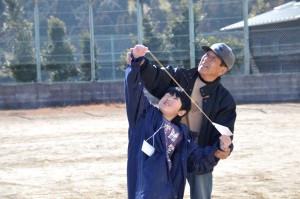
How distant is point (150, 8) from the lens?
19.8 metres

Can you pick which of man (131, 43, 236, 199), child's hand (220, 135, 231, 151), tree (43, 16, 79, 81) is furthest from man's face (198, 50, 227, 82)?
tree (43, 16, 79, 81)

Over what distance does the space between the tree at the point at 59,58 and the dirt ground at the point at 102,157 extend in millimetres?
3029

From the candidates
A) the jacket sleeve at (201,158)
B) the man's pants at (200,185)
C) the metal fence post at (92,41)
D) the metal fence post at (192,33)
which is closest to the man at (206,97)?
the man's pants at (200,185)

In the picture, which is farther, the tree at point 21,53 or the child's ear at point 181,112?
the tree at point 21,53

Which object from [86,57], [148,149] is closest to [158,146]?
[148,149]

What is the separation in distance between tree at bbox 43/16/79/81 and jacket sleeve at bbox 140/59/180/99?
597 inches

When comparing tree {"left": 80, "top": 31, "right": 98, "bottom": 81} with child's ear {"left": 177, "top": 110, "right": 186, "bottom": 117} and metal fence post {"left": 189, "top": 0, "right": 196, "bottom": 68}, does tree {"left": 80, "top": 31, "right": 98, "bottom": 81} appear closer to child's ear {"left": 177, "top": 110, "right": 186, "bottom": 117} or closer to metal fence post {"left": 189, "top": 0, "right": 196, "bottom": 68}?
metal fence post {"left": 189, "top": 0, "right": 196, "bottom": 68}

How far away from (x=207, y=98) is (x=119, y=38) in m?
15.5

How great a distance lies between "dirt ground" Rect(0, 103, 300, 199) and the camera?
7367mm

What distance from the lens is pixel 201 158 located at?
4.00 m

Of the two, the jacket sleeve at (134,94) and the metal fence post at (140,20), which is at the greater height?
the metal fence post at (140,20)

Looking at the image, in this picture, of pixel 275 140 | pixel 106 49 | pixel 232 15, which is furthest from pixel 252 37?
pixel 275 140

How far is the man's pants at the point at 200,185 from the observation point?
14.1ft

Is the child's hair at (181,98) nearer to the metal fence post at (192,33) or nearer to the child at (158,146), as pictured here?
the child at (158,146)
